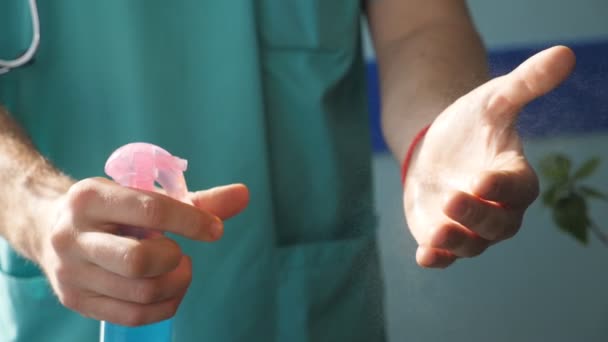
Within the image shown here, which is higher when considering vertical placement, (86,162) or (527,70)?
(527,70)

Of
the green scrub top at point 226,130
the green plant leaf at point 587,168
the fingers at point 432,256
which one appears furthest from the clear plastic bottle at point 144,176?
the green plant leaf at point 587,168

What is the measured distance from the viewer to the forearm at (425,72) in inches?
29.1

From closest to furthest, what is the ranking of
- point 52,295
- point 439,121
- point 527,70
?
point 527,70, point 439,121, point 52,295

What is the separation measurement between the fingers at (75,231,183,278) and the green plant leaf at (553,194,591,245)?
1.23 ft

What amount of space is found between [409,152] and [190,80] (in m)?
0.29

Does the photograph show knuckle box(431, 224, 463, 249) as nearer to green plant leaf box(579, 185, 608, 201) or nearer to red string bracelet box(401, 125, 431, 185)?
red string bracelet box(401, 125, 431, 185)

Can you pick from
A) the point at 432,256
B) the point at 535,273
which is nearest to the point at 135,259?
→ the point at 432,256

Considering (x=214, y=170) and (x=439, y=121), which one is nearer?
(x=439, y=121)

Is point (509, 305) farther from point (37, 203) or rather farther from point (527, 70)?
point (37, 203)

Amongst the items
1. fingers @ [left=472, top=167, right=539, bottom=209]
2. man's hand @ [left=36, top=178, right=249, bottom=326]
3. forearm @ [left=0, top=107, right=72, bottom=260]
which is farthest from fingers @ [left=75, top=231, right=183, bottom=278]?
fingers @ [left=472, top=167, right=539, bottom=209]

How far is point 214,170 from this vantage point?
85 centimetres

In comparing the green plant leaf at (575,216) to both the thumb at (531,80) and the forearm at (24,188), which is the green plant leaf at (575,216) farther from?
the forearm at (24,188)

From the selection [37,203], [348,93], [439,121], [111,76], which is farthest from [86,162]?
[439,121]

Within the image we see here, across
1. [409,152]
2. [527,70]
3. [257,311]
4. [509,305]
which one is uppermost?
[527,70]
